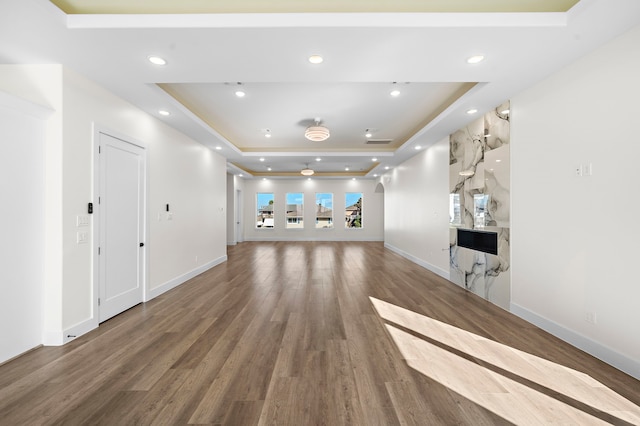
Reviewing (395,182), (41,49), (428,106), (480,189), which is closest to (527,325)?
(480,189)

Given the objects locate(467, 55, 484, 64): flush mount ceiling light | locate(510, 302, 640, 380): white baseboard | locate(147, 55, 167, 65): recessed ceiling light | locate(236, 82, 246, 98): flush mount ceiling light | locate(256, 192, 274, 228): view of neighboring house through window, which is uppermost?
locate(236, 82, 246, 98): flush mount ceiling light

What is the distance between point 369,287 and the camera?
483 cm

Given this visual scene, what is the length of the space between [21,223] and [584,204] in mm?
5432

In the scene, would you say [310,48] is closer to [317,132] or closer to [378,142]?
[317,132]

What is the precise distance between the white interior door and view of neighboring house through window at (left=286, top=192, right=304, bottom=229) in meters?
8.57

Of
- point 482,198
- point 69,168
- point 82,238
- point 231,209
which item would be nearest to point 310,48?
point 69,168

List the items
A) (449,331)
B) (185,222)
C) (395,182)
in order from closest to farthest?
(449,331)
(185,222)
(395,182)

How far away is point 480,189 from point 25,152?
5.67 m

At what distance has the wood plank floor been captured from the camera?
1785 mm

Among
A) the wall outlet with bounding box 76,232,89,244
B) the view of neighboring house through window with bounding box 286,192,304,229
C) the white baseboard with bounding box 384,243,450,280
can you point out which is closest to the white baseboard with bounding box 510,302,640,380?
the white baseboard with bounding box 384,243,450,280

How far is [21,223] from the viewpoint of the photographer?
8.45 feet

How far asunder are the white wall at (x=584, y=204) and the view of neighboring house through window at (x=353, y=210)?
355 inches

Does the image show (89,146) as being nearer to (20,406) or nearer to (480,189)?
(20,406)

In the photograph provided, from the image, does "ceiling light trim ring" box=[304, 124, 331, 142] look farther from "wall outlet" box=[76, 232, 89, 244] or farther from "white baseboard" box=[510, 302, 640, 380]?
"white baseboard" box=[510, 302, 640, 380]
